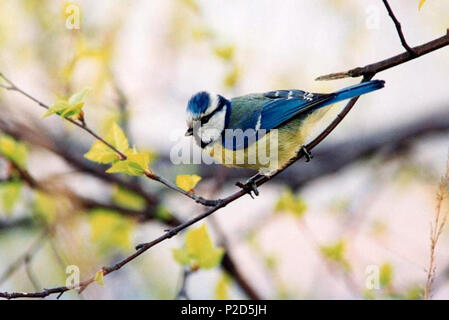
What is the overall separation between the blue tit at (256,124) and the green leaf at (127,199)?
43 centimetres

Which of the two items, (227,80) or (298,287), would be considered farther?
(298,287)

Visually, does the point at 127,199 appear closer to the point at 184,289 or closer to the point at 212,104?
the point at 212,104

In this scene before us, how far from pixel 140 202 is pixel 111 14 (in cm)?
77

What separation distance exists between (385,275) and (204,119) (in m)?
0.67

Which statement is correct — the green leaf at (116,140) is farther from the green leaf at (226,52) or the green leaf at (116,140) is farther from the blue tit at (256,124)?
the green leaf at (226,52)

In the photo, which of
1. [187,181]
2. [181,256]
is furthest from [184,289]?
[187,181]

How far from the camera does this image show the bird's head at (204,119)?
5.54 feet

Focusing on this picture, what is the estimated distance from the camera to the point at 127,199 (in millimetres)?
2084

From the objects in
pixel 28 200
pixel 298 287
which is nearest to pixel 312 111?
pixel 28 200

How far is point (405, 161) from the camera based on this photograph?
252 cm

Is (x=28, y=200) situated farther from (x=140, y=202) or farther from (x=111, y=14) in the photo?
(x=111, y=14)

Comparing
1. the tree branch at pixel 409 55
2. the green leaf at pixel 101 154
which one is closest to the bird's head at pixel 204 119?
the green leaf at pixel 101 154
